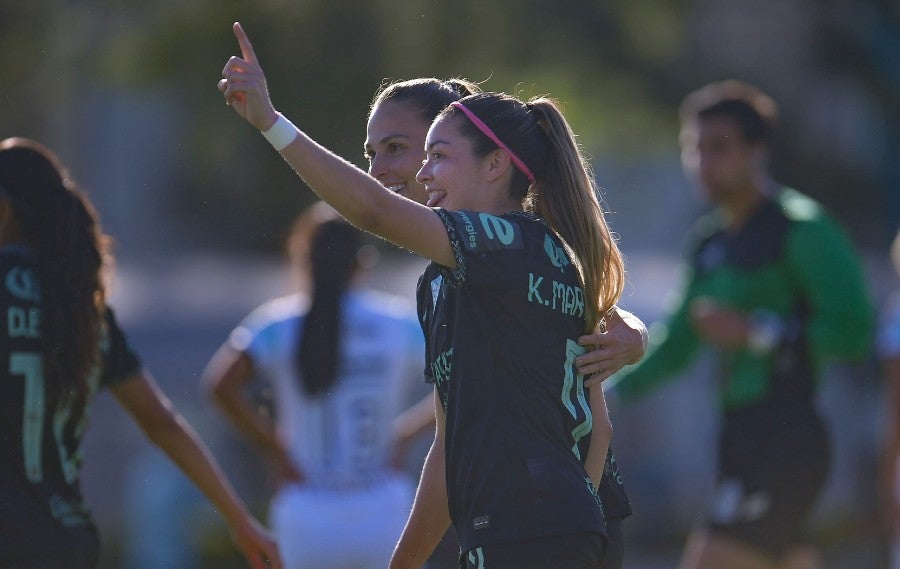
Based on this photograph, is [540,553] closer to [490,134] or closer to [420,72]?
[490,134]

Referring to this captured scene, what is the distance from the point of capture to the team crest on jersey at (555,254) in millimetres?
3590

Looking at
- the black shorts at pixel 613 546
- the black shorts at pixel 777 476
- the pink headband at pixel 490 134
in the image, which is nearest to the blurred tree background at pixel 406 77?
the black shorts at pixel 777 476

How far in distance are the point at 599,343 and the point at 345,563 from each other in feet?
10.9

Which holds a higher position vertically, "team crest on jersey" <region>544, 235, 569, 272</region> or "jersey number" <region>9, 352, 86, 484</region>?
"team crest on jersey" <region>544, 235, 569, 272</region>

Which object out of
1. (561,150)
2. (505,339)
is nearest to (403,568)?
(505,339)

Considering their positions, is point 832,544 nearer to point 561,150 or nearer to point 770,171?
point 770,171

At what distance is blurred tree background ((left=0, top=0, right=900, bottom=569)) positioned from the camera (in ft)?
46.8

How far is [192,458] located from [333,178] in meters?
1.78

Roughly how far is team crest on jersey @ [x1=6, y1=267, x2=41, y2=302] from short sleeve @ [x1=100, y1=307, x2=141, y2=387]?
0.97 ft

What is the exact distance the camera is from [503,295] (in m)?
3.50

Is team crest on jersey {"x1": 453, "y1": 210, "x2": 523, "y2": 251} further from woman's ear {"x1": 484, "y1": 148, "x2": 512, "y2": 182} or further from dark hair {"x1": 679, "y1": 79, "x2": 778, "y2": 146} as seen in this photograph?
dark hair {"x1": 679, "y1": 79, "x2": 778, "y2": 146}

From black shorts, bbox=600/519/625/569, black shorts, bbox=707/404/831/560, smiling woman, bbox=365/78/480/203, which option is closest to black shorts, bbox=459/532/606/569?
black shorts, bbox=600/519/625/569

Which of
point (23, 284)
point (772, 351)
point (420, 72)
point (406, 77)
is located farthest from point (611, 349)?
point (420, 72)

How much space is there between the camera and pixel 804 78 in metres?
19.1
